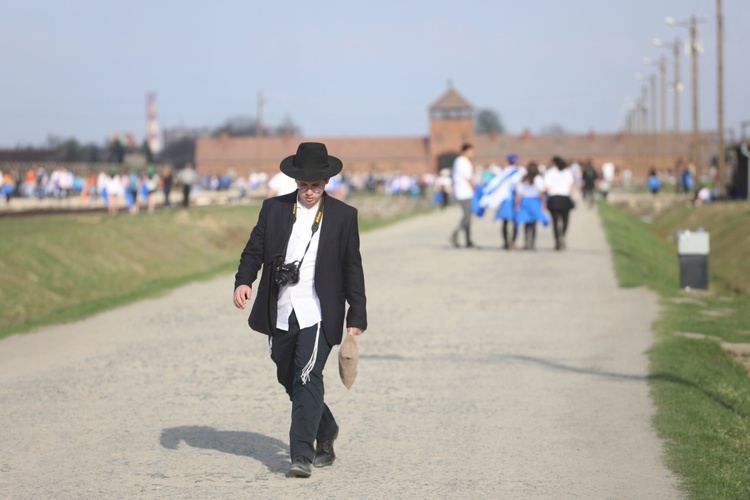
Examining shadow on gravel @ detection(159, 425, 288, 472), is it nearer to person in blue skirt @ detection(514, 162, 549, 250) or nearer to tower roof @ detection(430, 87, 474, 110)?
person in blue skirt @ detection(514, 162, 549, 250)

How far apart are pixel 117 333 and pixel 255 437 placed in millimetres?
5434

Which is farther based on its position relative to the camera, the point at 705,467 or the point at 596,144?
the point at 596,144

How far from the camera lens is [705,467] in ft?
23.3

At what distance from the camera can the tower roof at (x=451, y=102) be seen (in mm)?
137125

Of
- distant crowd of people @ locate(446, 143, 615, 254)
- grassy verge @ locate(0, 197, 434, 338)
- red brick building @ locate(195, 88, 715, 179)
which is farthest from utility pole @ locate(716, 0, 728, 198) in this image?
red brick building @ locate(195, 88, 715, 179)

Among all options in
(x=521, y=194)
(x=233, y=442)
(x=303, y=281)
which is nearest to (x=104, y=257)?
(x=521, y=194)

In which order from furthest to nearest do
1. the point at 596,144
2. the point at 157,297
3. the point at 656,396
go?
the point at 596,144, the point at 157,297, the point at 656,396

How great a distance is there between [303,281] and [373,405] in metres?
2.47

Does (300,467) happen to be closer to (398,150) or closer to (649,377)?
(649,377)

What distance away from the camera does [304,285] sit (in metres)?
6.88

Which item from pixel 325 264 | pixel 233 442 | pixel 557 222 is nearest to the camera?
pixel 325 264

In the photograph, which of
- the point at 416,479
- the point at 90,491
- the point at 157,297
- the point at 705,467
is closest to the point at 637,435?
the point at 705,467

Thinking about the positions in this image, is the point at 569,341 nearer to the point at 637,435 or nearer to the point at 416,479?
the point at 637,435

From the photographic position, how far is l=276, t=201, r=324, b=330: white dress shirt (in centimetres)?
685
